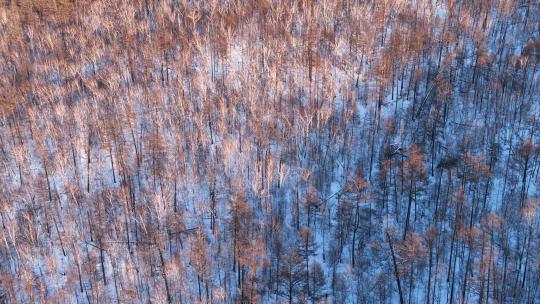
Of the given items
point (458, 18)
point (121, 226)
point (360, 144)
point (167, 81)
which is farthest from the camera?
point (458, 18)

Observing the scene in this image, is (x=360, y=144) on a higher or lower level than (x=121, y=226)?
higher

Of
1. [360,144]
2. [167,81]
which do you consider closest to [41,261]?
[167,81]

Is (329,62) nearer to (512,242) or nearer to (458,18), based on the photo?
(458,18)

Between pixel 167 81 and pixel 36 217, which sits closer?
pixel 36 217

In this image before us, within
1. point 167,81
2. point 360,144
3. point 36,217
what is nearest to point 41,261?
point 36,217

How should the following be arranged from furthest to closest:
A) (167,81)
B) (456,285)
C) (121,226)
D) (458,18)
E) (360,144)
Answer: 1. (458,18)
2. (167,81)
3. (360,144)
4. (121,226)
5. (456,285)

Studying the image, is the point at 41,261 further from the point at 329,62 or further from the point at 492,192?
the point at 492,192

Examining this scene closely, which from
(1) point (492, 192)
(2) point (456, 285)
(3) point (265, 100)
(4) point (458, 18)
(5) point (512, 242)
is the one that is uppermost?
(4) point (458, 18)
